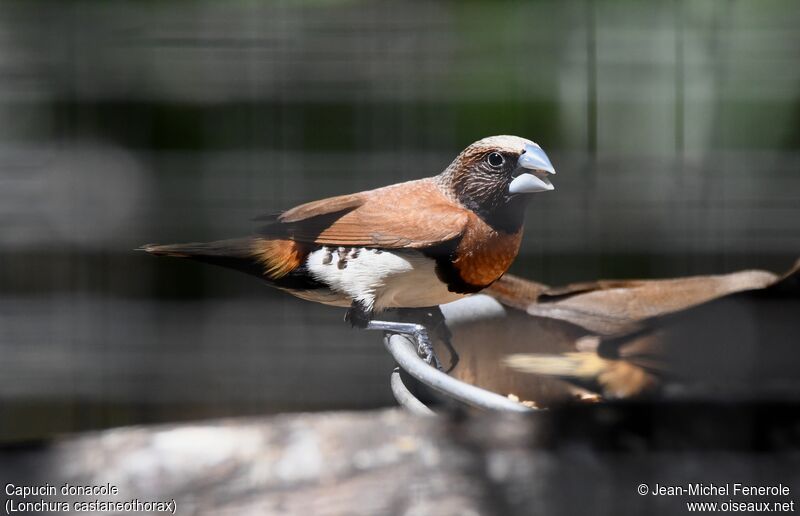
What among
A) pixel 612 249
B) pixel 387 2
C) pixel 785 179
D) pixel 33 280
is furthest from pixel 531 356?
pixel 33 280

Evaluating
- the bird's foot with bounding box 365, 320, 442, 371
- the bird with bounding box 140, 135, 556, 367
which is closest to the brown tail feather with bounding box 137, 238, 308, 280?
the bird with bounding box 140, 135, 556, 367

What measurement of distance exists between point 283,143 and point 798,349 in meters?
0.77

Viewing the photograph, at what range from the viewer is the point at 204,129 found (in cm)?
115

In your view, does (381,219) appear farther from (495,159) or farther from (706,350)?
(706,350)

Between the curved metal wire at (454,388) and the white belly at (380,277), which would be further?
the white belly at (380,277)

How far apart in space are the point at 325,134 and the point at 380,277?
0.21 metres

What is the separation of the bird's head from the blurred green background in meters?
0.02

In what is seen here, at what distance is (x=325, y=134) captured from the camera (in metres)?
1.17

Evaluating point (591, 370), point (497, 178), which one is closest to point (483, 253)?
point (497, 178)

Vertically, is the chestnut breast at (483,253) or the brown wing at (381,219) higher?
the brown wing at (381,219)

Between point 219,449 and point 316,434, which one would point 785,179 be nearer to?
point 316,434

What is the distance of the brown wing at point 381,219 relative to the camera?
115 centimetres

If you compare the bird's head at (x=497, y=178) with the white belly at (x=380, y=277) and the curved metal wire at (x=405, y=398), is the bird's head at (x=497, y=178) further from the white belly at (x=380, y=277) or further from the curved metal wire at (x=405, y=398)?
the curved metal wire at (x=405, y=398)

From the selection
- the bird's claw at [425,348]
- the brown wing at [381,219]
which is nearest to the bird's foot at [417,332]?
the bird's claw at [425,348]
